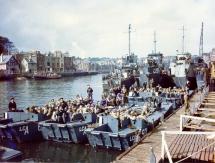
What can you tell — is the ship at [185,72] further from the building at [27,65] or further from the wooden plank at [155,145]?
the building at [27,65]

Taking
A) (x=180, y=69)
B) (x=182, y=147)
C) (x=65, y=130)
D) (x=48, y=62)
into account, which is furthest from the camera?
(x=48, y=62)

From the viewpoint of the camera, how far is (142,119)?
34.4 ft

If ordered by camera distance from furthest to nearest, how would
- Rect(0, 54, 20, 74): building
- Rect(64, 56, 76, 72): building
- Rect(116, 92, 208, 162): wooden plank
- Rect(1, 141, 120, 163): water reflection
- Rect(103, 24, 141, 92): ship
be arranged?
Rect(64, 56, 76, 72): building → Rect(0, 54, 20, 74): building → Rect(103, 24, 141, 92): ship → Rect(1, 141, 120, 163): water reflection → Rect(116, 92, 208, 162): wooden plank

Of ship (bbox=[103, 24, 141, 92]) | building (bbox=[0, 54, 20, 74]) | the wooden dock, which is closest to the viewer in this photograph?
the wooden dock

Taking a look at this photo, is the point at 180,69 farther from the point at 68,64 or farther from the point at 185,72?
the point at 68,64

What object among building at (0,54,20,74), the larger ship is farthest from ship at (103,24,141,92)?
building at (0,54,20,74)

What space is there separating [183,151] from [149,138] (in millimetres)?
2851

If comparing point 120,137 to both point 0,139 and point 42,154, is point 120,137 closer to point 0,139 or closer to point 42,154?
point 42,154

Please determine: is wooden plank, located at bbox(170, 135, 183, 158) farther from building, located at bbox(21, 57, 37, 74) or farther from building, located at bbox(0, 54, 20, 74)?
building, located at bbox(21, 57, 37, 74)

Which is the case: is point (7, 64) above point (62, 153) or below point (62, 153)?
above

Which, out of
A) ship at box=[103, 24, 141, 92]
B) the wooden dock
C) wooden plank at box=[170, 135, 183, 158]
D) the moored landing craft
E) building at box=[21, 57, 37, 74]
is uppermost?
building at box=[21, 57, 37, 74]

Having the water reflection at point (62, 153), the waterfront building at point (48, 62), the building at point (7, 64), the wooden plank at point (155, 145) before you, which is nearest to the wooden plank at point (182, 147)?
the wooden plank at point (155, 145)

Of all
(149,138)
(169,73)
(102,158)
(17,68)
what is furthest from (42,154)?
(17,68)

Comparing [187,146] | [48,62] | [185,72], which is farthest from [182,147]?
[48,62]
